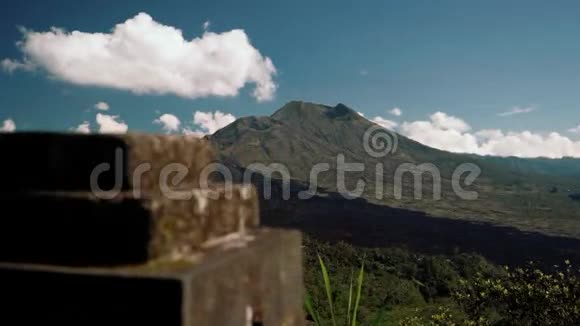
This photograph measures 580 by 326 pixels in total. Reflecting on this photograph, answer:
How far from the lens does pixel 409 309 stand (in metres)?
66.3

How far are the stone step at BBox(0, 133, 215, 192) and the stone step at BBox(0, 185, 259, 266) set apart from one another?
0.21 ft

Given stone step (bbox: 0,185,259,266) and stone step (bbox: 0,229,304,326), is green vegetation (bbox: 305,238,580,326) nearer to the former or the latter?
stone step (bbox: 0,229,304,326)

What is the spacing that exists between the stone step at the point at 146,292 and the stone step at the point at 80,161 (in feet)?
0.97

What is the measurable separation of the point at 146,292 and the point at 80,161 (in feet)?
1.80

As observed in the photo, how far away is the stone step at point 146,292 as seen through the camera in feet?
5.03

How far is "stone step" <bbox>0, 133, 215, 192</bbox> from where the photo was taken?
70.4 inches

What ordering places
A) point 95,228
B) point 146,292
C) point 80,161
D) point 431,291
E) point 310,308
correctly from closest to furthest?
point 146,292, point 95,228, point 80,161, point 310,308, point 431,291

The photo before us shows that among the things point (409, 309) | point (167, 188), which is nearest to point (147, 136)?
point (167, 188)

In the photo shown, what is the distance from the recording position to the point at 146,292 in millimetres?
1550

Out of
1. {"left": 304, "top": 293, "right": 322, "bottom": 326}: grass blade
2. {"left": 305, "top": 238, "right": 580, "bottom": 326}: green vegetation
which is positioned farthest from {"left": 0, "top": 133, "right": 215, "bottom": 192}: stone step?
{"left": 304, "top": 293, "right": 322, "bottom": 326}: grass blade

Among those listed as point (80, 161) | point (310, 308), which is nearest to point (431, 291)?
point (310, 308)

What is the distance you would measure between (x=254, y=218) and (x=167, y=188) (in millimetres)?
553

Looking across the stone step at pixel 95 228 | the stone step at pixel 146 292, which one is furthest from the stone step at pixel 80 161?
the stone step at pixel 146 292

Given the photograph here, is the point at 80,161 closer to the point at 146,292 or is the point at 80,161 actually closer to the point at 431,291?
the point at 146,292
